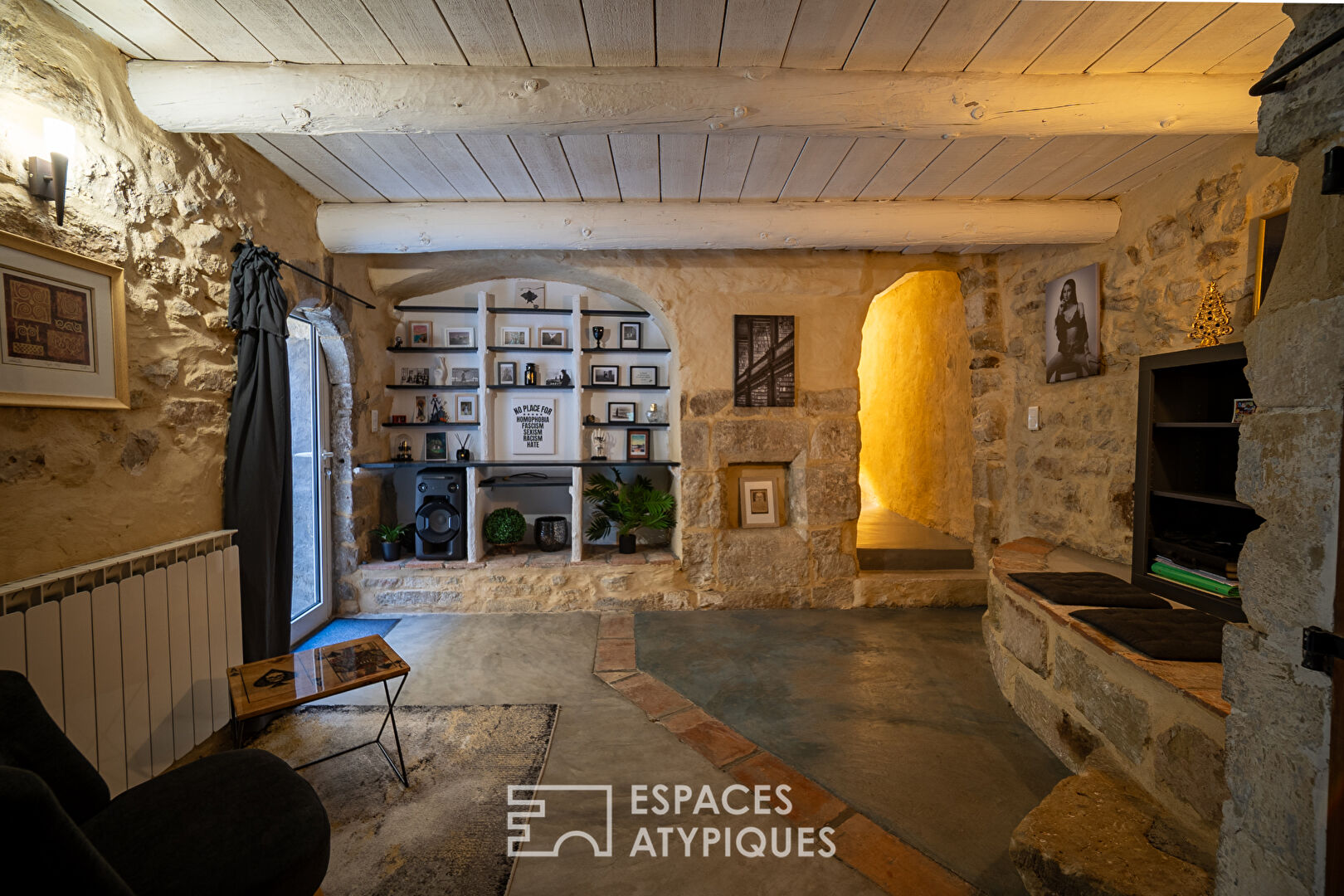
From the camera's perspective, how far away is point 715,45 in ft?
6.00

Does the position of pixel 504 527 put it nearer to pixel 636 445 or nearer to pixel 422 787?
pixel 636 445

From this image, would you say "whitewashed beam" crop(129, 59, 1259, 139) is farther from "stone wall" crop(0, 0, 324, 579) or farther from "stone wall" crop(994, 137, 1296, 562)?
"stone wall" crop(994, 137, 1296, 562)

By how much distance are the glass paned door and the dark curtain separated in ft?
3.42

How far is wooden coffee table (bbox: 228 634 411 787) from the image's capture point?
5.58 ft

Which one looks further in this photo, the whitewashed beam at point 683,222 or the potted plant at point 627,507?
the potted plant at point 627,507

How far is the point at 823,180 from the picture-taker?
281 centimetres

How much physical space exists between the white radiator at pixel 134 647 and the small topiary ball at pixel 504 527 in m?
1.71

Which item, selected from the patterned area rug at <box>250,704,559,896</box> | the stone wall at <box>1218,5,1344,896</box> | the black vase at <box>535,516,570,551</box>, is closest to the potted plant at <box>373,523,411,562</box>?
the black vase at <box>535,516,570,551</box>

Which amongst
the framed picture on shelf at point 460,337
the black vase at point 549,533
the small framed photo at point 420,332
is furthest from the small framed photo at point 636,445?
the small framed photo at point 420,332

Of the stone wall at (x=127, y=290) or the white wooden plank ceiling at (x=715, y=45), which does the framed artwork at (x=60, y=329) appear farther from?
the white wooden plank ceiling at (x=715, y=45)

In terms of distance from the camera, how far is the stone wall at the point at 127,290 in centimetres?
156

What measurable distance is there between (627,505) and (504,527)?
0.90m

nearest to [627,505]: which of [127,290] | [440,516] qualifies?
[440,516]

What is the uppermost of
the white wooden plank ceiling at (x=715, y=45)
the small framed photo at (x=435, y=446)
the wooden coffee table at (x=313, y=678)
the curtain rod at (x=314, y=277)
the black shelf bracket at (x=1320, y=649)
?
the white wooden plank ceiling at (x=715, y=45)
